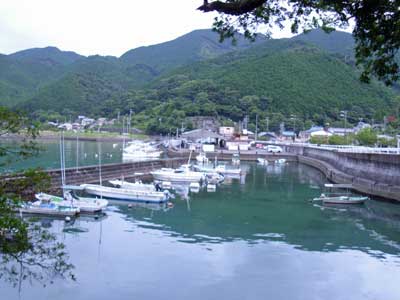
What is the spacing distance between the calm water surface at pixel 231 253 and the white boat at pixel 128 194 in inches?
40.4

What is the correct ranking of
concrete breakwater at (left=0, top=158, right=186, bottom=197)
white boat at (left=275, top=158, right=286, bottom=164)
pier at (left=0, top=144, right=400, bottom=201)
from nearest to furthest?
pier at (left=0, top=144, right=400, bottom=201) < concrete breakwater at (left=0, top=158, right=186, bottom=197) < white boat at (left=275, top=158, right=286, bottom=164)

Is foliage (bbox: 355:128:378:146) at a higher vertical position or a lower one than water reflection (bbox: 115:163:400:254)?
higher

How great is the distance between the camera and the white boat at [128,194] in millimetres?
24156

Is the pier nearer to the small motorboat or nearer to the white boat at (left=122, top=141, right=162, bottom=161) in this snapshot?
the small motorboat

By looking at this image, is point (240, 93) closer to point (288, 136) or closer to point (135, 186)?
point (288, 136)

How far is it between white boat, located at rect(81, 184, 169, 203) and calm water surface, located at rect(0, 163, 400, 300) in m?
1.03

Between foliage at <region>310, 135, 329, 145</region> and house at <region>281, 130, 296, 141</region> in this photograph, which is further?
house at <region>281, 130, 296, 141</region>

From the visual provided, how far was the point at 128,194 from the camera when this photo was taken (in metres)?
24.5

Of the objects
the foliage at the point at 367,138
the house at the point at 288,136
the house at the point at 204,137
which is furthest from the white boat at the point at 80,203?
the house at the point at 288,136

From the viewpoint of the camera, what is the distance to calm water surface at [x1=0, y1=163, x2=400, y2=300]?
11688 mm

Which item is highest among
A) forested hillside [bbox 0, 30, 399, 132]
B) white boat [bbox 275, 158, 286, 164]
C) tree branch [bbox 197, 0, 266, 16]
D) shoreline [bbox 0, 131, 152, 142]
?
forested hillside [bbox 0, 30, 399, 132]

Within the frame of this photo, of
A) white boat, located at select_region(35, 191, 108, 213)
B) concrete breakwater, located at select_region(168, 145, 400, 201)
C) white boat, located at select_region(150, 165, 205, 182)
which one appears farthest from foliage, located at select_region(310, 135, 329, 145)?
white boat, located at select_region(35, 191, 108, 213)

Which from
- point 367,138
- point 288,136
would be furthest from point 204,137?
point 367,138

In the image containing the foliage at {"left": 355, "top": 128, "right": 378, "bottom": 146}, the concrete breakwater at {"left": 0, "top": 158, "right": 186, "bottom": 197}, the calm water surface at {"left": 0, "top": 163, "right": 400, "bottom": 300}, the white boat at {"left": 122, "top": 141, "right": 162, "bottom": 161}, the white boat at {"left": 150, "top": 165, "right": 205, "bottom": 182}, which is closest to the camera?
the calm water surface at {"left": 0, "top": 163, "right": 400, "bottom": 300}
